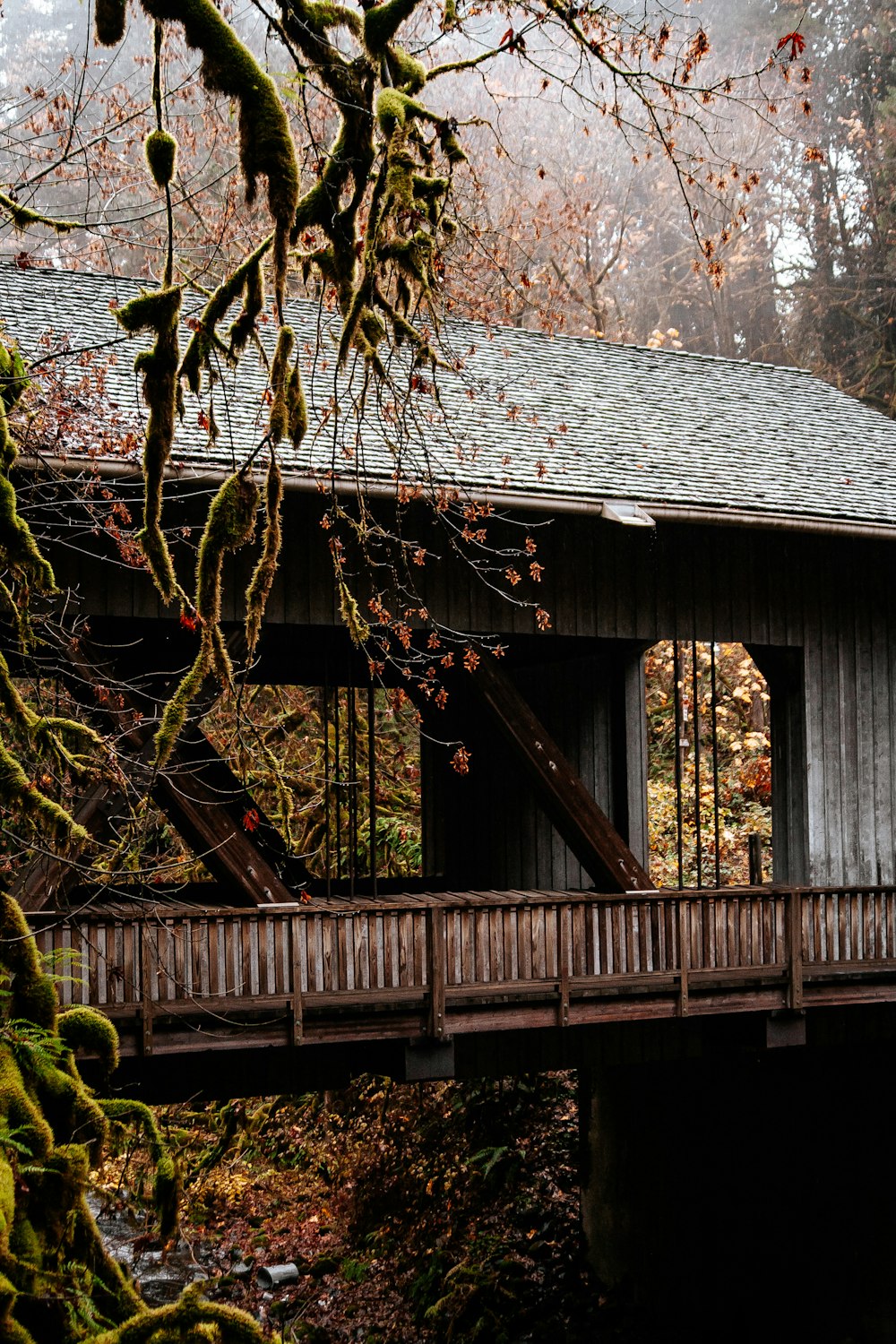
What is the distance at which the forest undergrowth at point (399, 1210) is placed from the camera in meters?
13.5

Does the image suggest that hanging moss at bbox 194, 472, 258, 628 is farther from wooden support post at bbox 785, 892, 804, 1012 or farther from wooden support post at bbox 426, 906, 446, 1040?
wooden support post at bbox 785, 892, 804, 1012

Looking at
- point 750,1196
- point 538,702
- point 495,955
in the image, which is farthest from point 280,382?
point 750,1196

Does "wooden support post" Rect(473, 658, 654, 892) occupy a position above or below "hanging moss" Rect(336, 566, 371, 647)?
below

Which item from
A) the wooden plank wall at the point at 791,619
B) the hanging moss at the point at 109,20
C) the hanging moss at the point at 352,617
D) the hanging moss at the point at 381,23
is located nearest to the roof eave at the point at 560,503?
the wooden plank wall at the point at 791,619

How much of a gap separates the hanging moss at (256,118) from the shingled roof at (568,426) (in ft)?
9.71

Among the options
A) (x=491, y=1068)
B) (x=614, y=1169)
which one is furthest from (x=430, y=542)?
(x=614, y=1169)

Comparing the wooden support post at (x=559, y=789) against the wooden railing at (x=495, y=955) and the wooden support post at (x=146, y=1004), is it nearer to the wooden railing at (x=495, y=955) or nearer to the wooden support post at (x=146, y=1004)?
the wooden railing at (x=495, y=955)

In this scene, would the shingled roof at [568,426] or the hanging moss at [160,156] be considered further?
the shingled roof at [568,426]

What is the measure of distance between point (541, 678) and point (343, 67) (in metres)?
9.14

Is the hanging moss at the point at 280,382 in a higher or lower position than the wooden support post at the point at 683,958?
higher

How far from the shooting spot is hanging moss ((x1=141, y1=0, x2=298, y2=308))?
14.6ft

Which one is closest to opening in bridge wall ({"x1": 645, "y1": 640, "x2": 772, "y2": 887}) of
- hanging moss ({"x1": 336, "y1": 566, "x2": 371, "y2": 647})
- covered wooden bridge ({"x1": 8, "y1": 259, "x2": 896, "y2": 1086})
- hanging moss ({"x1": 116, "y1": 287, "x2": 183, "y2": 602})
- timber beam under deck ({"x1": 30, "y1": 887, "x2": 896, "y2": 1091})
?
covered wooden bridge ({"x1": 8, "y1": 259, "x2": 896, "y2": 1086})

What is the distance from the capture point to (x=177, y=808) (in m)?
8.52

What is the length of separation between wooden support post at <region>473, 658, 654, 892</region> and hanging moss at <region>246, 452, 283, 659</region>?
434 cm
